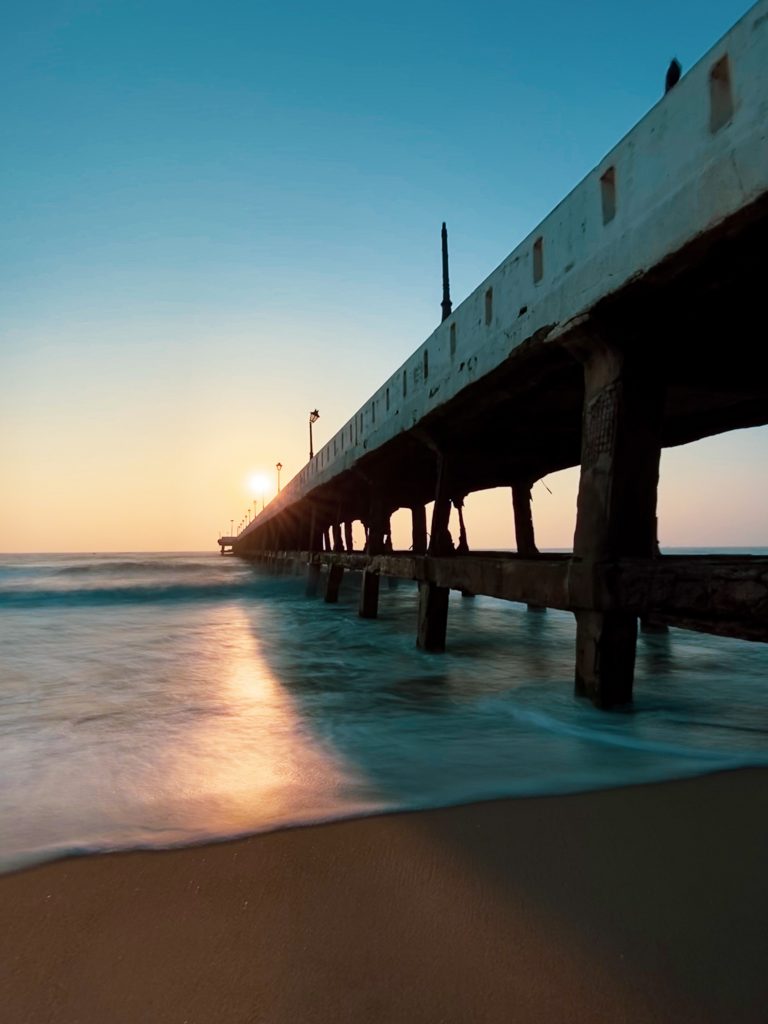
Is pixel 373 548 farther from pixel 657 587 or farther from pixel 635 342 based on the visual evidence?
pixel 657 587

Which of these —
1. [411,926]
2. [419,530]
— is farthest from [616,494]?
[419,530]

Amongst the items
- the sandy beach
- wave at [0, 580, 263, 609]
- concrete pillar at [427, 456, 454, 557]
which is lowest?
wave at [0, 580, 263, 609]

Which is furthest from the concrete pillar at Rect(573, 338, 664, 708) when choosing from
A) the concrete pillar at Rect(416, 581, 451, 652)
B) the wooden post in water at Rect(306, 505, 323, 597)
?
the wooden post in water at Rect(306, 505, 323, 597)

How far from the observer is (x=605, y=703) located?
13.2 feet

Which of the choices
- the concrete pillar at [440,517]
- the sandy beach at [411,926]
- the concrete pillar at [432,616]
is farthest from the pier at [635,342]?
the sandy beach at [411,926]

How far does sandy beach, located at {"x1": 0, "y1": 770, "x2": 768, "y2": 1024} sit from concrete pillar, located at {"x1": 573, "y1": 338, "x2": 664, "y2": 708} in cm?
154

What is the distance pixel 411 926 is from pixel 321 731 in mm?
2438

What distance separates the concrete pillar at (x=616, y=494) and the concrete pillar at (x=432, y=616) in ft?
10.4

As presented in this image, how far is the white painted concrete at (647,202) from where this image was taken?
108 inches

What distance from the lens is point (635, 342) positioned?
393cm

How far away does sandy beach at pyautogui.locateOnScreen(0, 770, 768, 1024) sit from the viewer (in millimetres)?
1426

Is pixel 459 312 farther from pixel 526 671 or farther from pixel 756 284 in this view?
pixel 526 671

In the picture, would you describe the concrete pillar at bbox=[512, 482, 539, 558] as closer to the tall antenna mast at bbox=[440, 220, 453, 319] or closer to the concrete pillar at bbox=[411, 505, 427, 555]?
the tall antenna mast at bbox=[440, 220, 453, 319]

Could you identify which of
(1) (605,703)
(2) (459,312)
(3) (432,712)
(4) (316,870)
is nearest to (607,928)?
(4) (316,870)
